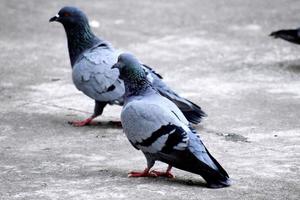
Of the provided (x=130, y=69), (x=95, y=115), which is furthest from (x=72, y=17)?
(x=130, y=69)

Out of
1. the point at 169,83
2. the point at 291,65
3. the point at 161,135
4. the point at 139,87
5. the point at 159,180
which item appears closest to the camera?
the point at 161,135

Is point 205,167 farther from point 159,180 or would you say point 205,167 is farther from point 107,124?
point 107,124

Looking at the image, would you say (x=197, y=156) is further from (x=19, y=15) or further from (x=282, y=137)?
(x=19, y=15)

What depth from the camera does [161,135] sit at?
5.51 metres

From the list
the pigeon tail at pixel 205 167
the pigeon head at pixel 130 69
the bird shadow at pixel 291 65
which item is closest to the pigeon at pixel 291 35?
the bird shadow at pixel 291 65

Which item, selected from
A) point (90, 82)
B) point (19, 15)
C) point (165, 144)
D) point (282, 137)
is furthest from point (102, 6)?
point (165, 144)

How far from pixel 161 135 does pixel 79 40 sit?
2.41 meters

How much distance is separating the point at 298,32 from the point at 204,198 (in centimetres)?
450

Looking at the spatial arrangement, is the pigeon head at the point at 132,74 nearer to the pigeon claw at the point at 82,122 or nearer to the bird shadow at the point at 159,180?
the bird shadow at the point at 159,180

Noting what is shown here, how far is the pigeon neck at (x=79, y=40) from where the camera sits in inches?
301

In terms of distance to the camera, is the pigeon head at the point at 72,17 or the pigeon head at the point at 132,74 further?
the pigeon head at the point at 72,17

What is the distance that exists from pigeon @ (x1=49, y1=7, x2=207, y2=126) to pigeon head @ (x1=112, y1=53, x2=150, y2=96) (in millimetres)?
944

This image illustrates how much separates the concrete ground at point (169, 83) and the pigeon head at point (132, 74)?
61cm

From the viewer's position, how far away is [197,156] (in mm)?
5336
